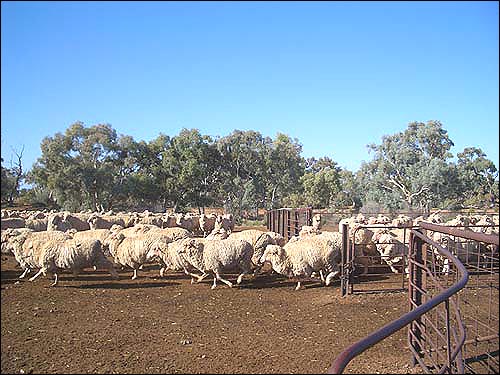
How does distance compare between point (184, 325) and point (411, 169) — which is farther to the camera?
point (411, 169)

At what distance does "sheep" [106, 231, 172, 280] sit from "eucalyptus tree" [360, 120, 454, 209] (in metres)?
17.9

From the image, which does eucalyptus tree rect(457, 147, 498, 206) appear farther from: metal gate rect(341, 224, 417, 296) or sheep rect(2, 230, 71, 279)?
sheep rect(2, 230, 71, 279)

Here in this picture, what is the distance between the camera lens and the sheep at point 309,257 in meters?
9.62

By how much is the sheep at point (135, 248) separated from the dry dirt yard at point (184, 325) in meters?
0.46

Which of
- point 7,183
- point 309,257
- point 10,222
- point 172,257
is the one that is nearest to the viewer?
point 7,183

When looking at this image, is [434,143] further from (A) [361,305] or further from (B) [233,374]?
(B) [233,374]

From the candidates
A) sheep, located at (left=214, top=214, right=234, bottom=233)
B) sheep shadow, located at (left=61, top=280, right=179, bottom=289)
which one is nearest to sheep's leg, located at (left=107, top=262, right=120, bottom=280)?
sheep shadow, located at (left=61, top=280, right=179, bottom=289)

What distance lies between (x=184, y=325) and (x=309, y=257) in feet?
13.2

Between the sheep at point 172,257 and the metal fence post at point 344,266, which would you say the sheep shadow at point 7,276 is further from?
the metal fence post at point 344,266

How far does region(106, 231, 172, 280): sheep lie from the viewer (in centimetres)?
1095

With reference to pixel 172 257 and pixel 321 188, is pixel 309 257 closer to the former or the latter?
pixel 172 257

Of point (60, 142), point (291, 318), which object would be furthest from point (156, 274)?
point (291, 318)

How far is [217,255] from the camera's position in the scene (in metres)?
9.81

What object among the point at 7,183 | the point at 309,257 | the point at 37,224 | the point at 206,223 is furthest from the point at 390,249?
the point at 206,223
